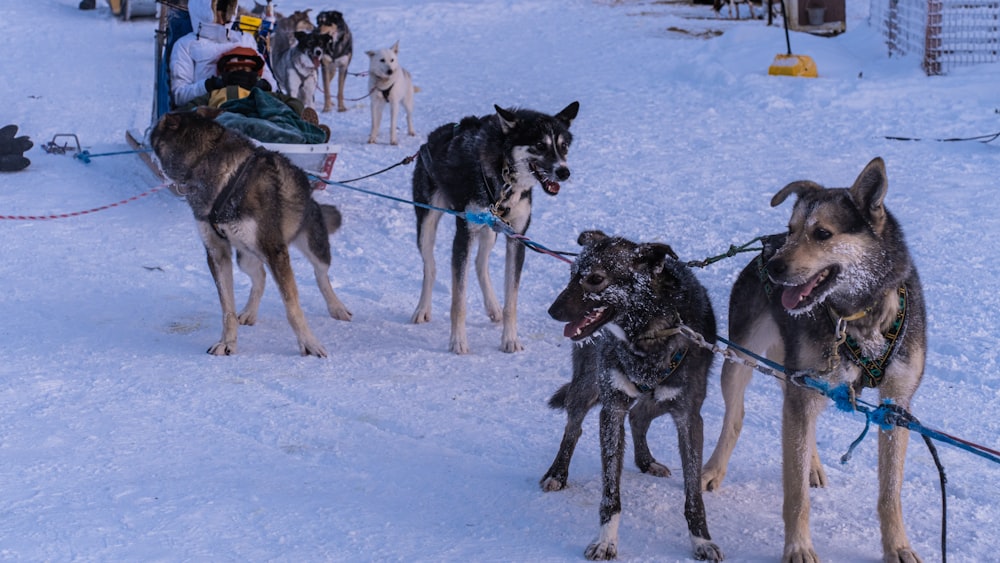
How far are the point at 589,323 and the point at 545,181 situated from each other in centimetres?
174

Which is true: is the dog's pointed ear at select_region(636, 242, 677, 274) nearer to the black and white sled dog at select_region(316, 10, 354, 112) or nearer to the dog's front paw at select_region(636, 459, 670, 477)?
the dog's front paw at select_region(636, 459, 670, 477)

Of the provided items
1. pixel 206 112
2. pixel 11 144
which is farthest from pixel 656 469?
pixel 11 144

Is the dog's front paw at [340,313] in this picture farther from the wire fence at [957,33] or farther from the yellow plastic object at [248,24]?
the wire fence at [957,33]

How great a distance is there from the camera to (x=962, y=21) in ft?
28.9

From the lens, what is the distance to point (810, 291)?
2375 millimetres

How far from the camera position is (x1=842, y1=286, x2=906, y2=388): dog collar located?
242cm

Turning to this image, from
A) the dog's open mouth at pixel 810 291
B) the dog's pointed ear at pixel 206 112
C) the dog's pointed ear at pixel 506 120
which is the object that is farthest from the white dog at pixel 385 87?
the dog's open mouth at pixel 810 291

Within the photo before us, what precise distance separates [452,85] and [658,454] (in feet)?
25.5

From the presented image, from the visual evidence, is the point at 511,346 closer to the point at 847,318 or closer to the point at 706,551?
the point at 706,551

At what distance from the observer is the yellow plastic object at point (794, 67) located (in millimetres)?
8961

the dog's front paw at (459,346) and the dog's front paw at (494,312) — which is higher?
the dog's front paw at (494,312)

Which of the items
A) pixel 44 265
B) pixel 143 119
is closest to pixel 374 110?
pixel 143 119

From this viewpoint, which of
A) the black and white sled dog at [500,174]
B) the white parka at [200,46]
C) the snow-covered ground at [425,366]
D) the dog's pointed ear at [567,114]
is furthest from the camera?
the white parka at [200,46]

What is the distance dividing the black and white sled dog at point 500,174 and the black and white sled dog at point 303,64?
4.52 m
